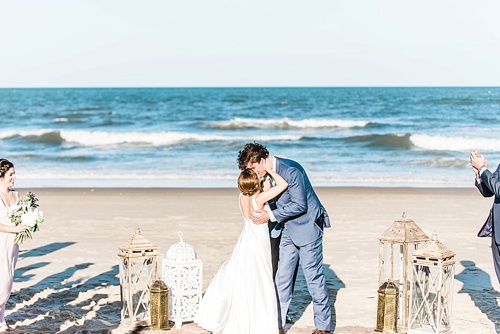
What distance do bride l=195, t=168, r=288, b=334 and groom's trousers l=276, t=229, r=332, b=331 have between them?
0.19m

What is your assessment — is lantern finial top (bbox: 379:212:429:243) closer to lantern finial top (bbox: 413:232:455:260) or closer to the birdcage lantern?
the birdcage lantern

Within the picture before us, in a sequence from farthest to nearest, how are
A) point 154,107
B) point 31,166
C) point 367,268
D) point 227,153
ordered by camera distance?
point 154,107 → point 227,153 → point 31,166 → point 367,268

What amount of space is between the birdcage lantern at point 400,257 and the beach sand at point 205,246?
36cm

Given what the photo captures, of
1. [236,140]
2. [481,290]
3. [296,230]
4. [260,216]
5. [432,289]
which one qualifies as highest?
[260,216]

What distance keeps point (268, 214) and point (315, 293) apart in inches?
31.9

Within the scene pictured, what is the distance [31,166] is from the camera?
2327cm

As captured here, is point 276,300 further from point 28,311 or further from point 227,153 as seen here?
point 227,153

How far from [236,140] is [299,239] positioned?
24655 mm

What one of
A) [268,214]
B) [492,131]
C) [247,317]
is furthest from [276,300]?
[492,131]

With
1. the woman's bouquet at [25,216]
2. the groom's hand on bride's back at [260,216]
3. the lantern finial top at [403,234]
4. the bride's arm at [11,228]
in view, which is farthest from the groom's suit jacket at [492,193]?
the bride's arm at [11,228]

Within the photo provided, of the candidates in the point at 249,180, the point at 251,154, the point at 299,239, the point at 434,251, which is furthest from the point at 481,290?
the point at 251,154

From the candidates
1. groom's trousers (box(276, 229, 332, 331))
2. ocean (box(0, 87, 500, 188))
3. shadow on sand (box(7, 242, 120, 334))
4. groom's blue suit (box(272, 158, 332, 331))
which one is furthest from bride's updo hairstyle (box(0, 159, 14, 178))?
ocean (box(0, 87, 500, 188))

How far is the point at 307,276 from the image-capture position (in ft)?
21.1

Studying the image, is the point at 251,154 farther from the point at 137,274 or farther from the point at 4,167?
the point at 4,167
